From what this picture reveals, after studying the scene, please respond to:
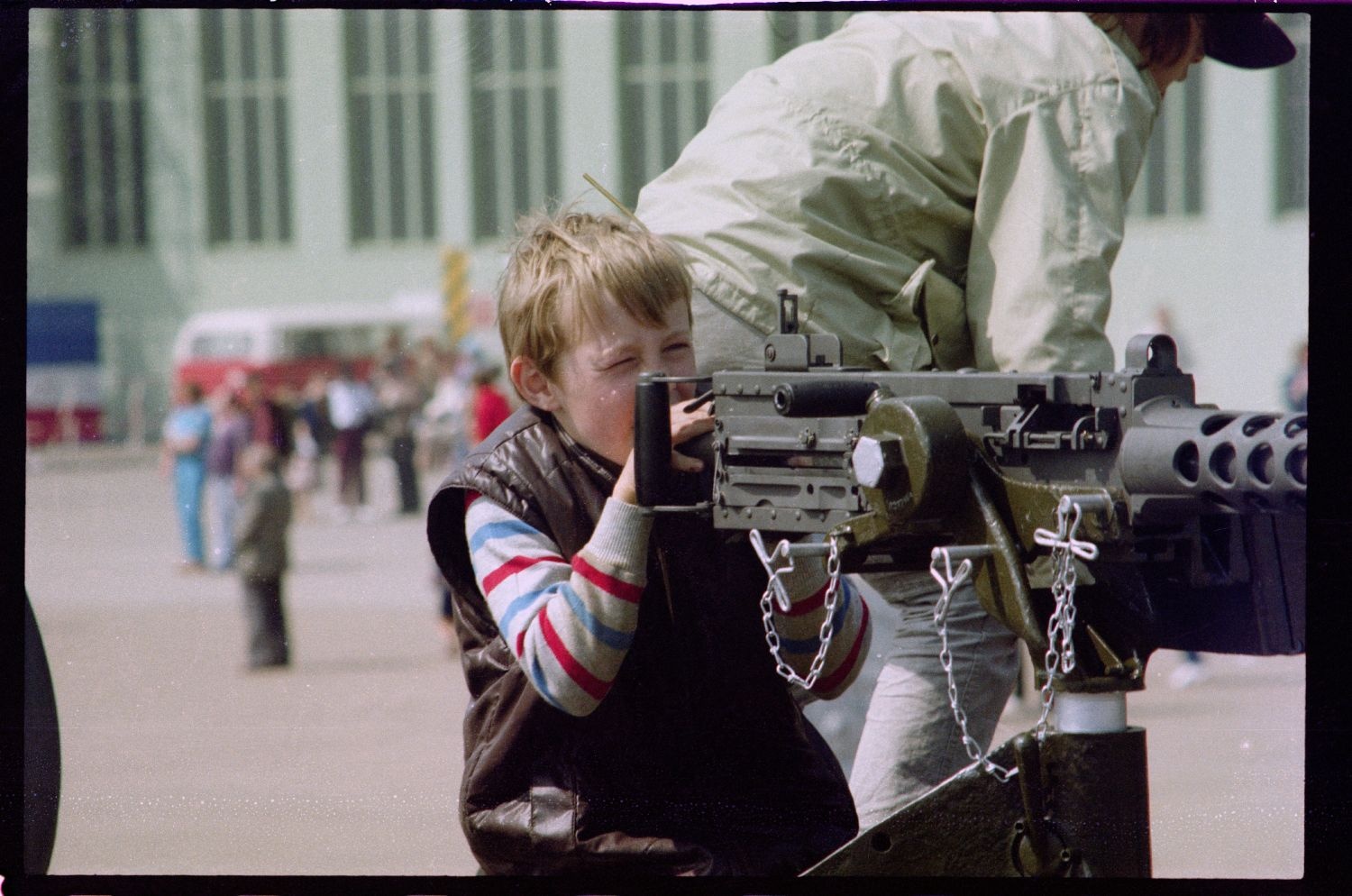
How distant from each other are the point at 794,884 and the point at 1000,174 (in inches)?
42.6

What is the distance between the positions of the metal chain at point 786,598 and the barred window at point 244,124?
1248mm

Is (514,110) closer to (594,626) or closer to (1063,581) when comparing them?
(594,626)

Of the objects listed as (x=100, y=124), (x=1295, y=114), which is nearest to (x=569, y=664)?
(x=1295, y=114)

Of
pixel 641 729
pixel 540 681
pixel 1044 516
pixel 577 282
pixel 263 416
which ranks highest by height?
pixel 577 282

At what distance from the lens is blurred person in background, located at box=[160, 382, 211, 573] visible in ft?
26.6

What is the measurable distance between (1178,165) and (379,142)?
2.67 metres

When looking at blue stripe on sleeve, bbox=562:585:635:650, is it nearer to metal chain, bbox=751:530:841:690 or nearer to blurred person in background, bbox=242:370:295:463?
metal chain, bbox=751:530:841:690

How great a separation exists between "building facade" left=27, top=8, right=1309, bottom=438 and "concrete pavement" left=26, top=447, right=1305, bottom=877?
522 millimetres

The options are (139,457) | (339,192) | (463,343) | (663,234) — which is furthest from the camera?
(463,343)

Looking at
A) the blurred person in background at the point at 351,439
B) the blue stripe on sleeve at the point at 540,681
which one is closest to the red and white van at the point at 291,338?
the blurred person in background at the point at 351,439

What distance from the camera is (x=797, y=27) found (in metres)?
2.80

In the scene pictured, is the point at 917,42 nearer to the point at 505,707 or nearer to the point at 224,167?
the point at 505,707

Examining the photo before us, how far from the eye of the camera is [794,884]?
7.51 ft

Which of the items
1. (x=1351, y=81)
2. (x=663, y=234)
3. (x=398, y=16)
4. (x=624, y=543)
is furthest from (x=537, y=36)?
(x=1351, y=81)
